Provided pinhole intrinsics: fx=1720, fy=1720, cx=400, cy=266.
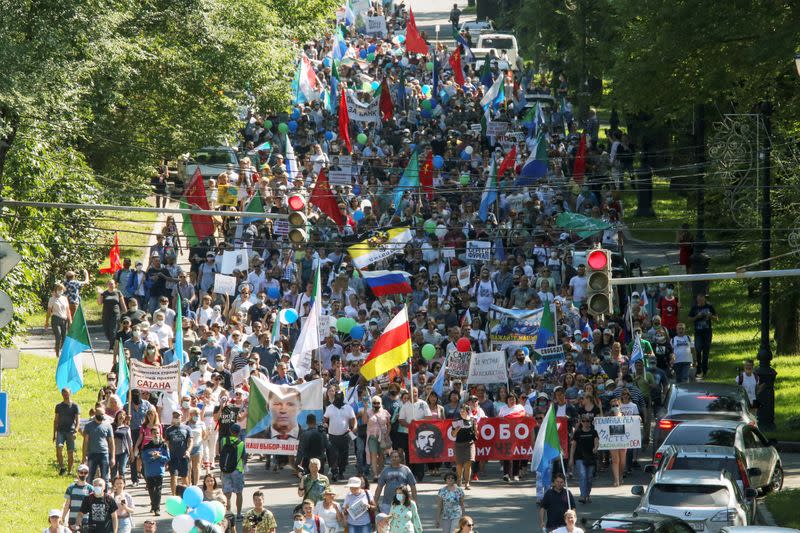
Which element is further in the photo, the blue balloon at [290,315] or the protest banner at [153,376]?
the blue balloon at [290,315]

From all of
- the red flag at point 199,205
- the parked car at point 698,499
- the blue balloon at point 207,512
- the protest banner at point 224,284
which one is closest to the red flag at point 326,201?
the red flag at point 199,205

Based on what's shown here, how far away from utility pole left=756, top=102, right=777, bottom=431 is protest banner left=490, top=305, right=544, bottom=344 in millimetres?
3995

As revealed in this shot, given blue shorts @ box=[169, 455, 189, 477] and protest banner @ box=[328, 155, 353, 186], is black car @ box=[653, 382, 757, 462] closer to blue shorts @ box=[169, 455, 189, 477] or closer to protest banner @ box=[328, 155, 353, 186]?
blue shorts @ box=[169, 455, 189, 477]

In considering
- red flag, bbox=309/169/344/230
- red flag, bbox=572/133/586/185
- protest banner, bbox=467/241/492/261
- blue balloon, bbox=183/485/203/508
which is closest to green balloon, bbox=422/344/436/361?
protest banner, bbox=467/241/492/261

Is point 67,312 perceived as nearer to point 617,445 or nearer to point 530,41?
point 617,445

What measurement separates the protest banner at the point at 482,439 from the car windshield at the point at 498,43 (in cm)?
4287

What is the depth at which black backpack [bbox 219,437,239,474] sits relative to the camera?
24.4 m

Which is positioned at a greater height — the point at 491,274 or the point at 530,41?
the point at 530,41

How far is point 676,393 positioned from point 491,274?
861 centimetres

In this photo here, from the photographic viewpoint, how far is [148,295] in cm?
3597

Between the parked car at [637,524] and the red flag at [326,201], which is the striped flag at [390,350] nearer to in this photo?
the parked car at [637,524]

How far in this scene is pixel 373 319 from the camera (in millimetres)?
33062

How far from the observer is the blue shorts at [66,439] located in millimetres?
26984

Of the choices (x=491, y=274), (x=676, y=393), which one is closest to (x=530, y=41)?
(x=491, y=274)
